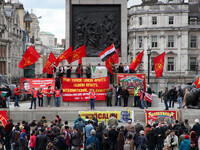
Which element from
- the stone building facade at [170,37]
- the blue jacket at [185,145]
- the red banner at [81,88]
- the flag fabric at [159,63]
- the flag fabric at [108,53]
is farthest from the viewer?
the stone building facade at [170,37]

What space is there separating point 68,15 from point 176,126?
15096mm

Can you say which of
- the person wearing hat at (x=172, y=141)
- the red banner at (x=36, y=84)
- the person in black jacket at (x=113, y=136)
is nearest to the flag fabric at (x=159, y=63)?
the red banner at (x=36, y=84)

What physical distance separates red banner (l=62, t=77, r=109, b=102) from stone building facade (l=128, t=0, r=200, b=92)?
3611 centimetres

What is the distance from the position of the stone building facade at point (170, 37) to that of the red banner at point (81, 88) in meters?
36.1

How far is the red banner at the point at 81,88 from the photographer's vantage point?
2731cm

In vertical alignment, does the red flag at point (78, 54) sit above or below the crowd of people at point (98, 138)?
above

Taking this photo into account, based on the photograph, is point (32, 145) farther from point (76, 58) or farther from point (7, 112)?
point (76, 58)

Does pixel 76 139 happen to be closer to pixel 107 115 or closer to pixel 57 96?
pixel 107 115

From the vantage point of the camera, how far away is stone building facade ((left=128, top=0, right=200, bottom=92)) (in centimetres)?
6281

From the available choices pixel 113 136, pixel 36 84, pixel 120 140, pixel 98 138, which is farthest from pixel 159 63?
pixel 120 140

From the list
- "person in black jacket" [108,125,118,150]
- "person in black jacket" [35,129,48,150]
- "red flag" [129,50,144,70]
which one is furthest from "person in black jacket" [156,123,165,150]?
"red flag" [129,50,144,70]

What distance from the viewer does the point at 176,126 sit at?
57.3 feet

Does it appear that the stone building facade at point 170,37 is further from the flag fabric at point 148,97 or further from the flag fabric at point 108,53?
the flag fabric at point 108,53

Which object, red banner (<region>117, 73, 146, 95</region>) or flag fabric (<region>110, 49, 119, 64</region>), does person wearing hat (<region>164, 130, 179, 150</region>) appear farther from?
flag fabric (<region>110, 49, 119, 64</region>)
